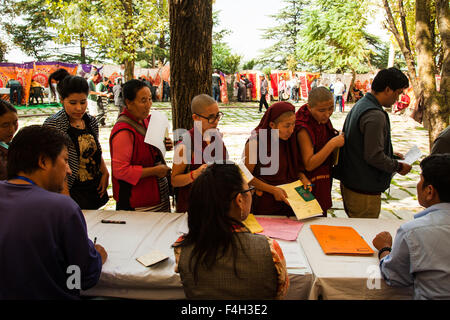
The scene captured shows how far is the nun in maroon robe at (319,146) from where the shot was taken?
2.63m

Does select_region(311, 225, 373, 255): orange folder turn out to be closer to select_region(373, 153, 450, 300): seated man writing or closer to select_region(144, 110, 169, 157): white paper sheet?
select_region(373, 153, 450, 300): seated man writing

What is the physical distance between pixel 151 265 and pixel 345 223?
56.5 inches

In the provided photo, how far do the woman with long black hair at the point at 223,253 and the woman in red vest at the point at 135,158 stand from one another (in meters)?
1.21

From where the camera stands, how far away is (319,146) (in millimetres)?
2676

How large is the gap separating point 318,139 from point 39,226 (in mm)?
2174

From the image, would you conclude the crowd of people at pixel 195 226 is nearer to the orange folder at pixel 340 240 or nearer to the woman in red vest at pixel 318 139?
the orange folder at pixel 340 240

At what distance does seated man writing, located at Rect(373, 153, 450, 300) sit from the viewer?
1410 millimetres

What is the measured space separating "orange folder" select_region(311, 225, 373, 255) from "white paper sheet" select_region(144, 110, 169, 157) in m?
1.37

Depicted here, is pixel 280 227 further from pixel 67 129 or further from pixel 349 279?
pixel 67 129

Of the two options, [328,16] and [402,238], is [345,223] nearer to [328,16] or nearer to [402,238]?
[402,238]

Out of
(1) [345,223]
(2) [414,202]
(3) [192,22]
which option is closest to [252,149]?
(1) [345,223]

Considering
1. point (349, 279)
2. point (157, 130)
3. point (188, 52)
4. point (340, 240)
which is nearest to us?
point (349, 279)

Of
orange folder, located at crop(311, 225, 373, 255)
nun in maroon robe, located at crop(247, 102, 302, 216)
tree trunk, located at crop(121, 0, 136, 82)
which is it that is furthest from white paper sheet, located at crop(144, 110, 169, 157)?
tree trunk, located at crop(121, 0, 136, 82)

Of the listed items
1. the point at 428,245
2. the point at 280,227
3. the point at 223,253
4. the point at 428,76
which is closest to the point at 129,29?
the point at 428,76
